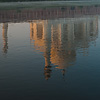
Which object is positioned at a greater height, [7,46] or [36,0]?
[36,0]

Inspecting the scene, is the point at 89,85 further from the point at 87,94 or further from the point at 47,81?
the point at 47,81

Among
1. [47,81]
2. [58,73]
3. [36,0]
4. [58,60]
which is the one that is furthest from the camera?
[36,0]

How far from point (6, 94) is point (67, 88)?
10.1 feet

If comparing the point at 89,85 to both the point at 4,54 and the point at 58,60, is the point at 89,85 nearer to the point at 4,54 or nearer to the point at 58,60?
the point at 58,60

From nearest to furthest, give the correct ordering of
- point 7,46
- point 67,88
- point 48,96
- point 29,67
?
point 48,96, point 67,88, point 29,67, point 7,46

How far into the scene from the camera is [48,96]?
12828 millimetres

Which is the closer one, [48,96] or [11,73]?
[48,96]

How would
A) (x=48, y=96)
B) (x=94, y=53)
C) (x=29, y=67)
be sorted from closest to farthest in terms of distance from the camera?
(x=48, y=96), (x=29, y=67), (x=94, y=53)

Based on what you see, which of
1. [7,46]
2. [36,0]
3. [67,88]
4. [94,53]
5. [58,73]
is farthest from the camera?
[36,0]

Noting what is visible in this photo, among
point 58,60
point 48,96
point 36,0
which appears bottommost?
point 48,96

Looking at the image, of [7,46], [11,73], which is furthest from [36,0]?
[11,73]

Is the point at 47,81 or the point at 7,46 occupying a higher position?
the point at 7,46

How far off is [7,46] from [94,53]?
882 cm

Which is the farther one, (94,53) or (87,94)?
(94,53)
